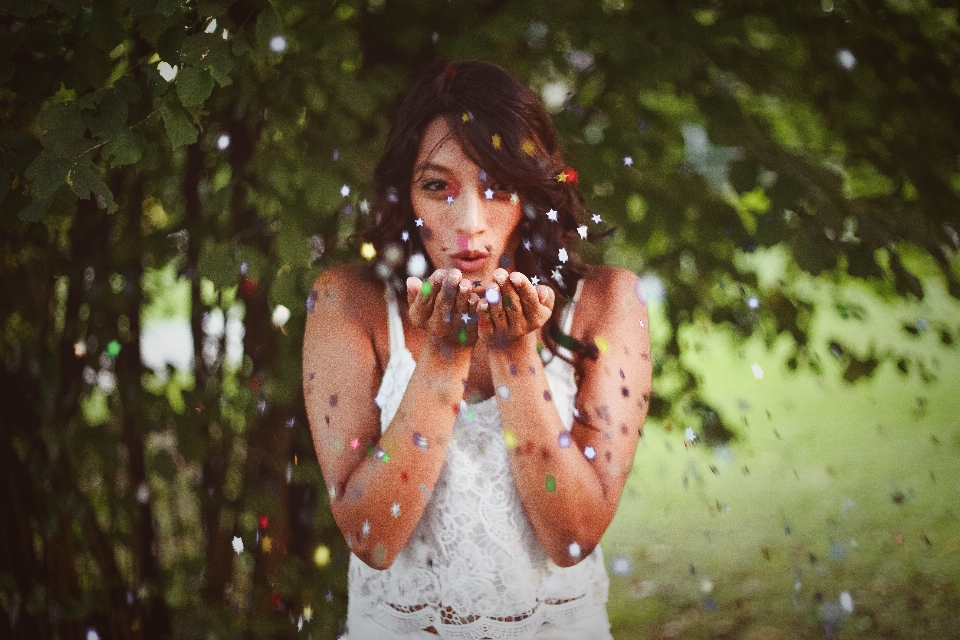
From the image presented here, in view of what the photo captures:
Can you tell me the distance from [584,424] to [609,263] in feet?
0.94

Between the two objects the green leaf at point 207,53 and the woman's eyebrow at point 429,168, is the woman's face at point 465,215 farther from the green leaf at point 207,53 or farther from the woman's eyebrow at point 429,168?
the green leaf at point 207,53

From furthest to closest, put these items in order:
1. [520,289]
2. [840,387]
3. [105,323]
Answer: [105,323]
[840,387]
[520,289]

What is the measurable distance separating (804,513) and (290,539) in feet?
2.93

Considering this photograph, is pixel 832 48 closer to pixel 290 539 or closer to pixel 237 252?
pixel 237 252

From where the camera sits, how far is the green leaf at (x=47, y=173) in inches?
47.6

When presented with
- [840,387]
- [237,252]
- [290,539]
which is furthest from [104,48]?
[840,387]

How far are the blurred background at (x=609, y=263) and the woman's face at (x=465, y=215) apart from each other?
0.47 feet

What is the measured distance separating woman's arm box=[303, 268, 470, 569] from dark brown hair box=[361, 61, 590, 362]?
117mm

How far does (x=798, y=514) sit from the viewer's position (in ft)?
3.98

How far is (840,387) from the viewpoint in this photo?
1.25 metres

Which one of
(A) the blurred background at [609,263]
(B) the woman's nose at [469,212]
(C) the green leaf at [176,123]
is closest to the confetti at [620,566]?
(A) the blurred background at [609,263]

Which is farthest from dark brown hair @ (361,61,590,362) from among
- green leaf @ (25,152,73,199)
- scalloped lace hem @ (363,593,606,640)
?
green leaf @ (25,152,73,199)

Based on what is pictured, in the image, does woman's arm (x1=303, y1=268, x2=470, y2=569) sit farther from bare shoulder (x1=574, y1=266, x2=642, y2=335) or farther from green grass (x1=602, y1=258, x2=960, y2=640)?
green grass (x1=602, y1=258, x2=960, y2=640)

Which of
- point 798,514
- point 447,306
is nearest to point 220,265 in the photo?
point 447,306
